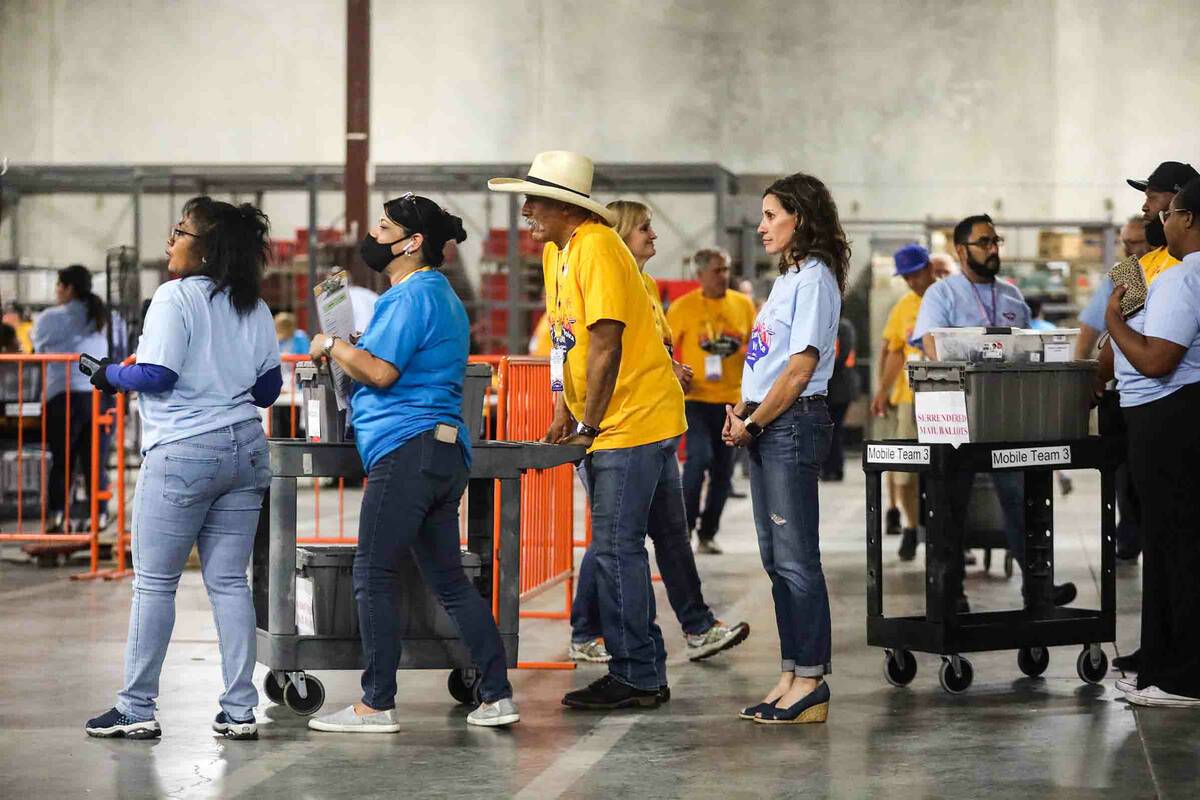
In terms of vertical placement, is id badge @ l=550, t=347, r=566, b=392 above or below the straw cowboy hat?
below

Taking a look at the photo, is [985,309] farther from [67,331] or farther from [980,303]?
[67,331]

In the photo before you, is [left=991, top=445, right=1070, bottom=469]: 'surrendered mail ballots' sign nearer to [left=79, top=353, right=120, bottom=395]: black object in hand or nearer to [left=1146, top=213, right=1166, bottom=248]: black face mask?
[left=1146, top=213, right=1166, bottom=248]: black face mask

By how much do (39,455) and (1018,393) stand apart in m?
7.05

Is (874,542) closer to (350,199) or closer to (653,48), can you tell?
(350,199)

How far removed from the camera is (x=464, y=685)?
18.7 feet

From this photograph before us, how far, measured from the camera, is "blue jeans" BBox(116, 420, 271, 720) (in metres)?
4.91

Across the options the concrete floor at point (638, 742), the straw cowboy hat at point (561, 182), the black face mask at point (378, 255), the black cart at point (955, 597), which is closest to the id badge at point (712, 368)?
the concrete floor at point (638, 742)

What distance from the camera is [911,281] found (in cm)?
929

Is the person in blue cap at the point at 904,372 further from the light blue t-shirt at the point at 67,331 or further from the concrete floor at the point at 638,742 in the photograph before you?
the light blue t-shirt at the point at 67,331

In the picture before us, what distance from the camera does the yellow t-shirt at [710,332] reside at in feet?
31.0

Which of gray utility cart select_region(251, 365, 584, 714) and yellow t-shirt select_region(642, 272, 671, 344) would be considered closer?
gray utility cart select_region(251, 365, 584, 714)

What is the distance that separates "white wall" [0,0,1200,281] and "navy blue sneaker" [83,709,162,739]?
614 inches

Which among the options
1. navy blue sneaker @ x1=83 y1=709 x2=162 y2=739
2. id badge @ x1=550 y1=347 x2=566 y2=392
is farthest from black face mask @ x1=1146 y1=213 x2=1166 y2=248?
navy blue sneaker @ x1=83 y1=709 x2=162 y2=739

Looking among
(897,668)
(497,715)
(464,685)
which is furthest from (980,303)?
(497,715)
